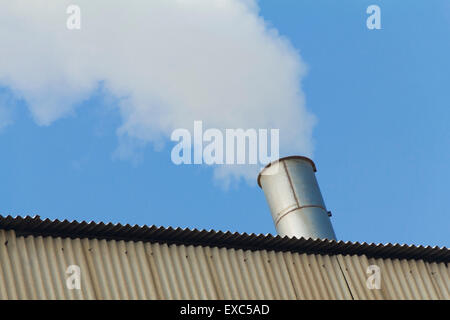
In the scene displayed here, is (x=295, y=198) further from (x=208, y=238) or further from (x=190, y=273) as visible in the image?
(x=190, y=273)

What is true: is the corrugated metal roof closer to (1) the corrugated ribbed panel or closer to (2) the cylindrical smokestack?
(1) the corrugated ribbed panel

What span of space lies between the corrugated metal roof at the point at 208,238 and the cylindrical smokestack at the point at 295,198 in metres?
4.42

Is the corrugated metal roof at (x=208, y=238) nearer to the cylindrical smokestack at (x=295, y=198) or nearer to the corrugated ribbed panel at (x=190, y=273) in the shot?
the corrugated ribbed panel at (x=190, y=273)

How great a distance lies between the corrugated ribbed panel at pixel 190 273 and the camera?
10945 millimetres

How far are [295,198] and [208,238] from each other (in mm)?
6900

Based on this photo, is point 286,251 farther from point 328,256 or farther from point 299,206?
point 299,206

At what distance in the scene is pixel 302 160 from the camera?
20141 mm

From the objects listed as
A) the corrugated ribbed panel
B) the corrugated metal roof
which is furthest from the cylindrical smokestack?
the corrugated ribbed panel

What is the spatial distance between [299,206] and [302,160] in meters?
1.64

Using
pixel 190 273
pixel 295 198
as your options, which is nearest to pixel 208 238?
pixel 190 273

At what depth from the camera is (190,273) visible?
1205 cm

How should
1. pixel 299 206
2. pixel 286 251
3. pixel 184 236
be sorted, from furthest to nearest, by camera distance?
pixel 299 206 → pixel 286 251 → pixel 184 236
